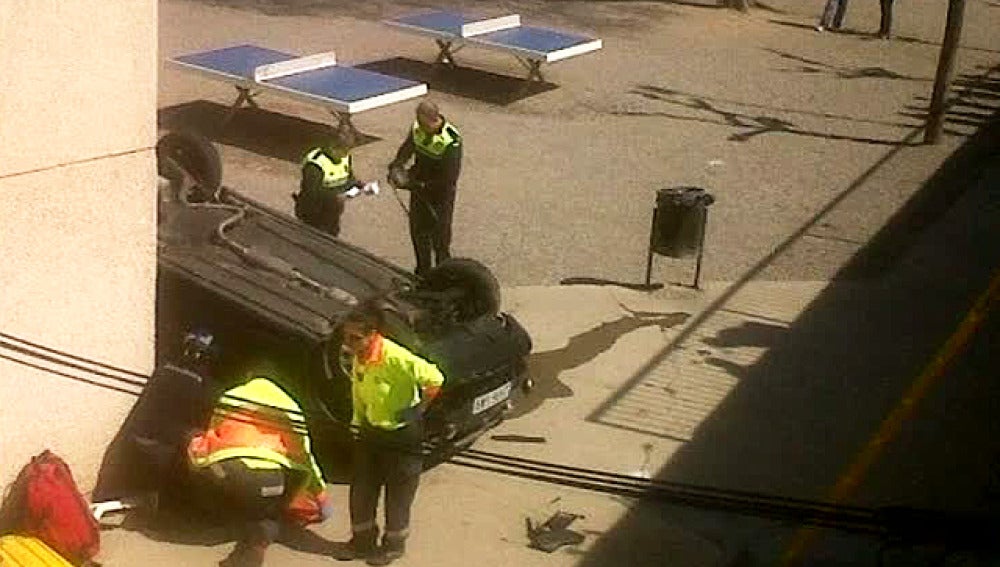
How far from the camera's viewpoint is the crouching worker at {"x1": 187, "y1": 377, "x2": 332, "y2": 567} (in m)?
8.53

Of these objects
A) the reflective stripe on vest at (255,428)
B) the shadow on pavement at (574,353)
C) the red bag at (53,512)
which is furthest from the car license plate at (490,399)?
the red bag at (53,512)

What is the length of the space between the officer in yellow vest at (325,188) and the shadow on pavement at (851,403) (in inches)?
107

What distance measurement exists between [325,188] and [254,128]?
5377mm

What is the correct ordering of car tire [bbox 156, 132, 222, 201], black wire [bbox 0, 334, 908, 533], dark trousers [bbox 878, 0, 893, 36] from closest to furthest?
black wire [bbox 0, 334, 908, 533]
car tire [bbox 156, 132, 222, 201]
dark trousers [bbox 878, 0, 893, 36]

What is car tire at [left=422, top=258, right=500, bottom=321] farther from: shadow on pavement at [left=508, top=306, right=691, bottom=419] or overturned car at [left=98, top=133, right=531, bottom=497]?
shadow on pavement at [left=508, top=306, right=691, bottom=419]

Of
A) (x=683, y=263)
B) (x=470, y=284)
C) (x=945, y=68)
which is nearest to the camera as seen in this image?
(x=470, y=284)

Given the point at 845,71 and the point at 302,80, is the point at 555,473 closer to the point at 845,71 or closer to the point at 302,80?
the point at 302,80

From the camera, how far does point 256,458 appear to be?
8625 millimetres

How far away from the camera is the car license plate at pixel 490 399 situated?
10031 mm

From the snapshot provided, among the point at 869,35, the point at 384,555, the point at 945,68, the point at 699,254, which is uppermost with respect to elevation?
the point at 945,68

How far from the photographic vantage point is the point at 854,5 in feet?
98.3

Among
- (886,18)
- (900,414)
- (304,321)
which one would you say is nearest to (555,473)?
(304,321)

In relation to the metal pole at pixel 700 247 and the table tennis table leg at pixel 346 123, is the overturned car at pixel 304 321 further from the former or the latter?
the table tennis table leg at pixel 346 123

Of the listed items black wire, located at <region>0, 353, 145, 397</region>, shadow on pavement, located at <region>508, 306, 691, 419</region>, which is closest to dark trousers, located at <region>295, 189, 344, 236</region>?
shadow on pavement, located at <region>508, 306, 691, 419</region>
